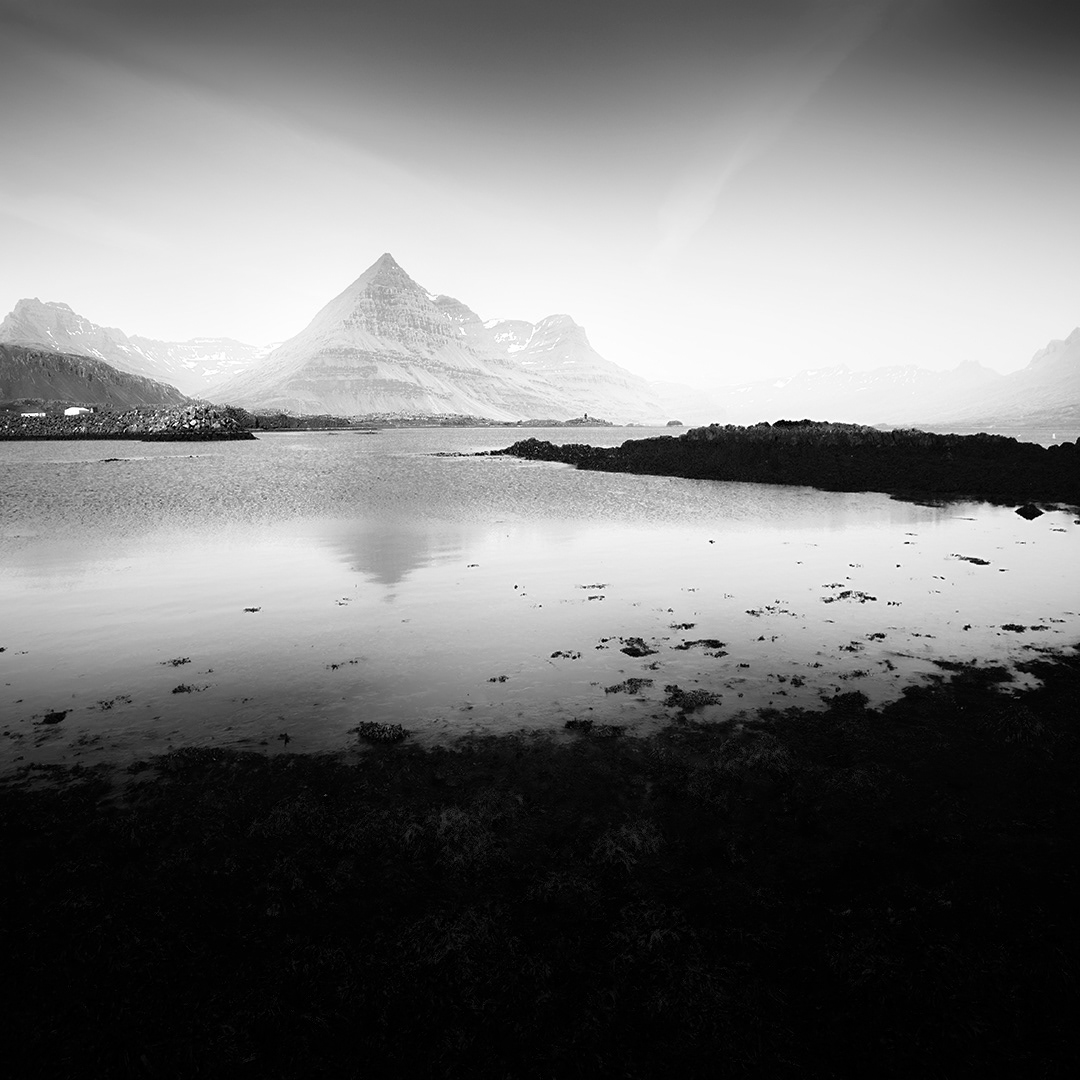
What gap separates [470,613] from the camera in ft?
59.6

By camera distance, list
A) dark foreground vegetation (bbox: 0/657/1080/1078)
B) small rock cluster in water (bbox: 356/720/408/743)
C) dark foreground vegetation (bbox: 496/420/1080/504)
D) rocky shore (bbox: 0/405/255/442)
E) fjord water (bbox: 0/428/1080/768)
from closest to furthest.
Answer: dark foreground vegetation (bbox: 0/657/1080/1078) < small rock cluster in water (bbox: 356/720/408/743) < fjord water (bbox: 0/428/1080/768) < dark foreground vegetation (bbox: 496/420/1080/504) < rocky shore (bbox: 0/405/255/442)

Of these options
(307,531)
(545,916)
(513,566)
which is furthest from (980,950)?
(307,531)

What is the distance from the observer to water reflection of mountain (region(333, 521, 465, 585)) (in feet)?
80.5

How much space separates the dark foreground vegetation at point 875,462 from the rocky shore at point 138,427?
9120cm

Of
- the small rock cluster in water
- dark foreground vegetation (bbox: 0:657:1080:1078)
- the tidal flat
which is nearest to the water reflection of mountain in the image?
the tidal flat

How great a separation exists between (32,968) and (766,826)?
810 cm

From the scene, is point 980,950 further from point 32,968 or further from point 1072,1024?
point 32,968

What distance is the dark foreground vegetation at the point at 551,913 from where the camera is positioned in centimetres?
537

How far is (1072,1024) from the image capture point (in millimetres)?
5570

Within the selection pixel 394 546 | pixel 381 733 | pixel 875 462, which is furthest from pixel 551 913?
pixel 875 462

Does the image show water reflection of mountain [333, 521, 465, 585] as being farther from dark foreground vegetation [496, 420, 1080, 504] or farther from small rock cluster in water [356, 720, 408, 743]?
dark foreground vegetation [496, 420, 1080, 504]

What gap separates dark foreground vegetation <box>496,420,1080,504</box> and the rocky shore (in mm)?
91200

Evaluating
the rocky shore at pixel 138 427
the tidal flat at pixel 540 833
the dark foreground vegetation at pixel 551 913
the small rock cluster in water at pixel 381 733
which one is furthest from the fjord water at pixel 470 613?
the rocky shore at pixel 138 427

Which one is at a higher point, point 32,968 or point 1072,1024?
point 1072,1024
